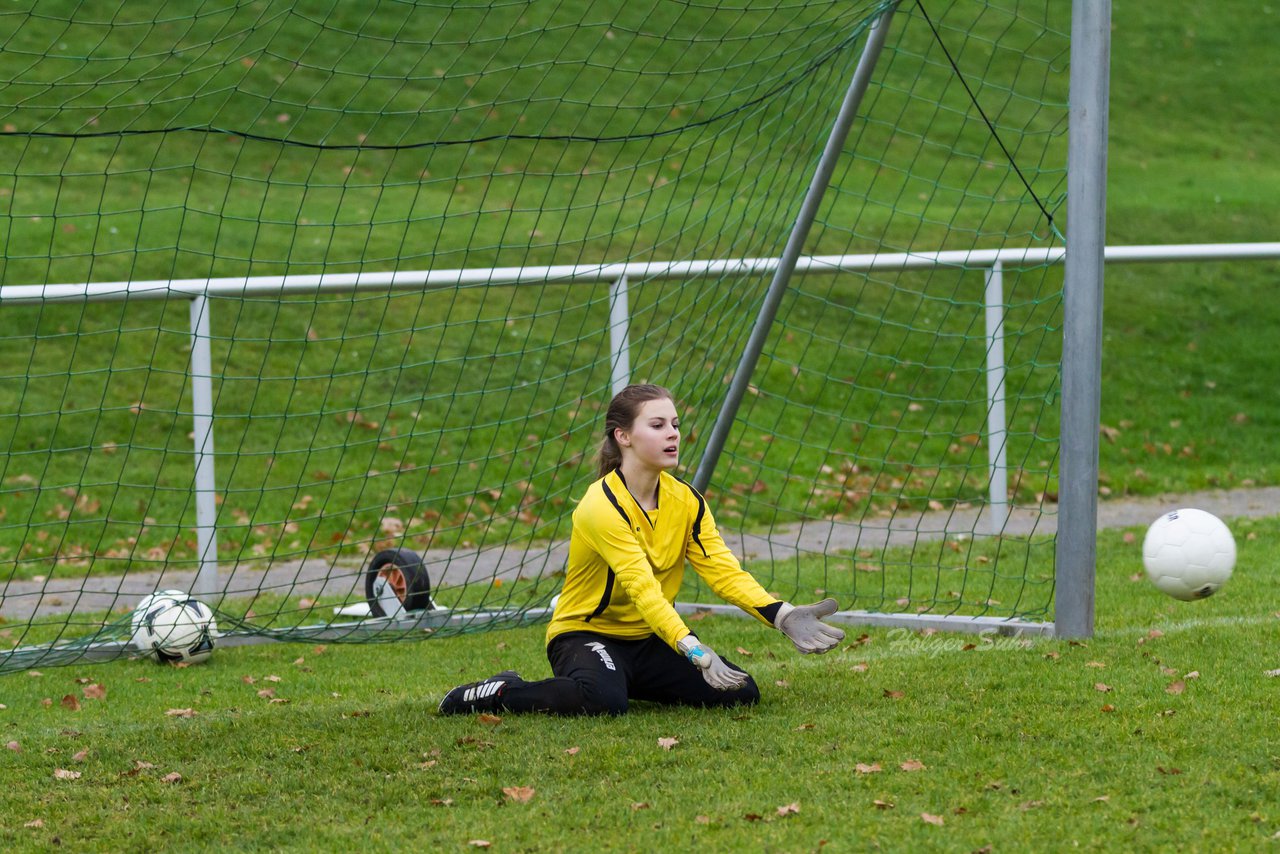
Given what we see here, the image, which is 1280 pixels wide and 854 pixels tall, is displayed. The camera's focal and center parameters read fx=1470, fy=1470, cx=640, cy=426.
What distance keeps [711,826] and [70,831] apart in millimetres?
1663

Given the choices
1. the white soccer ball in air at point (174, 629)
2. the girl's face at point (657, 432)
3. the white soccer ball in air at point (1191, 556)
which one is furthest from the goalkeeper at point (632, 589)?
the white soccer ball in air at point (174, 629)

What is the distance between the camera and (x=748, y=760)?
415 centimetres

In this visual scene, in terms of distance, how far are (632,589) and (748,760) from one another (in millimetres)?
722

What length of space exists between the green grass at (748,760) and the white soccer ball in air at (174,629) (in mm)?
391

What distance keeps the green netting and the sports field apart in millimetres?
537

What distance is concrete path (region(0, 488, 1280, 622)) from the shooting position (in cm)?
772

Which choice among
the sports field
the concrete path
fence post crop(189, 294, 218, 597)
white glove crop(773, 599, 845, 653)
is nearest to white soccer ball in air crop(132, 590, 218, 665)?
the sports field

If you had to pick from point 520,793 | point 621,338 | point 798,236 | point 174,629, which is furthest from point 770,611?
point 621,338

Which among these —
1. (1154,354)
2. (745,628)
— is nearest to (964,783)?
(745,628)

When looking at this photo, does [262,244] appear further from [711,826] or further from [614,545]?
[711,826]

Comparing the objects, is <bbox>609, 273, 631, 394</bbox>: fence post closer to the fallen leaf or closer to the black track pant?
the black track pant

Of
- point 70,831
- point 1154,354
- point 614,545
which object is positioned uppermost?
point 1154,354

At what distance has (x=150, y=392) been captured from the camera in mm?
11258

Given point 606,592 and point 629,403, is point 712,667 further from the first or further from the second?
point 629,403
